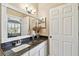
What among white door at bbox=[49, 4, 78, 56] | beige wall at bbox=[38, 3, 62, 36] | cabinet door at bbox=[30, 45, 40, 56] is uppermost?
beige wall at bbox=[38, 3, 62, 36]

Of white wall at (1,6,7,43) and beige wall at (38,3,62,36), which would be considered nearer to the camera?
white wall at (1,6,7,43)

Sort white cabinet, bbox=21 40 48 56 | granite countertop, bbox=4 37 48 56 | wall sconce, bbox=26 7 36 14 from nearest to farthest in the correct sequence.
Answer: granite countertop, bbox=4 37 48 56 < white cabinet, bbox=21 40 48 56 < wall sconce, bbox=26 7 36 14

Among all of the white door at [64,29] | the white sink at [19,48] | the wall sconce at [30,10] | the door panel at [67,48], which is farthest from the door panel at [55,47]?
the wall sconce at [30,10]

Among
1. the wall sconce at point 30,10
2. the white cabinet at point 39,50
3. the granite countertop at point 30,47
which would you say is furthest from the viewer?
the wall sconce at point 30,10

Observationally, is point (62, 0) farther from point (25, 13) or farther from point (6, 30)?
point (6, 30)

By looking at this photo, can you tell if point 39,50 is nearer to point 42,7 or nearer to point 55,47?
point 55,47

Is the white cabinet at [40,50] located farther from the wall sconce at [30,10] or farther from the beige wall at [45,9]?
the wall sconce at [30,10]

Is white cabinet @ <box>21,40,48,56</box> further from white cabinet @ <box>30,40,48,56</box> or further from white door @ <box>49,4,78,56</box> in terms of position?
white door @ <box>49,4,78,56</box>

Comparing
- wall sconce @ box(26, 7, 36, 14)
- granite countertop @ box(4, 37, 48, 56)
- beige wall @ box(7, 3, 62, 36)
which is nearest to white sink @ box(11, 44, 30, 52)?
granite countertop @ box(4, 37, 48, 56)

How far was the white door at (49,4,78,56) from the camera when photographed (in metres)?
1.32

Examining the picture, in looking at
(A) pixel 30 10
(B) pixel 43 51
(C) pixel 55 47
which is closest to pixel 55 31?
(C) pixel 55 47

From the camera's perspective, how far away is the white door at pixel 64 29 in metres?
1.32

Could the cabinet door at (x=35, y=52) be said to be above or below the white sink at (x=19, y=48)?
below

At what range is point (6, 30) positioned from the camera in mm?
1181
